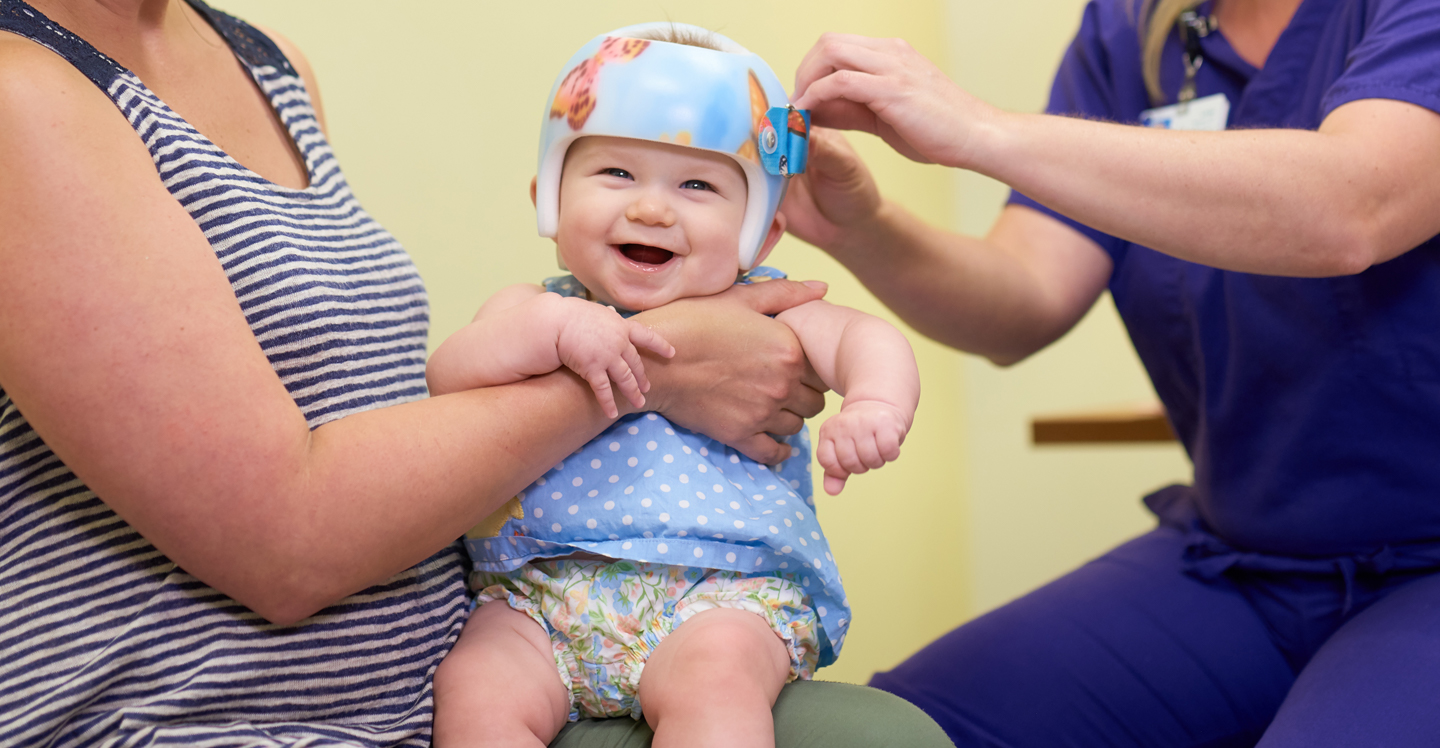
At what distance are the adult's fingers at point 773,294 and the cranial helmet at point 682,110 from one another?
41 millimetres

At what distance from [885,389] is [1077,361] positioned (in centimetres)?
193

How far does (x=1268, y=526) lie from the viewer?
4.15ft

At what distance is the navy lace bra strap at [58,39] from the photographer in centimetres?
72

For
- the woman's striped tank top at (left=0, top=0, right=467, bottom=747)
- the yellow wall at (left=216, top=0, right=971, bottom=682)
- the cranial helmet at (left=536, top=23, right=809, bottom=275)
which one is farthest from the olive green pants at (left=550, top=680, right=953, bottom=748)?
the yellow wall at (left=216, top=0, right=971, bottom=682)

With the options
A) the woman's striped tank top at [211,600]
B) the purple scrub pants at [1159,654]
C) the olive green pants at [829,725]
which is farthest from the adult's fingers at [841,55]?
the purple scrub pants at [1159,654]

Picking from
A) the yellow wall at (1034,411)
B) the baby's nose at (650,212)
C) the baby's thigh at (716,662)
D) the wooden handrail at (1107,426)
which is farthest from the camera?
the yellow wall at (1034,411)

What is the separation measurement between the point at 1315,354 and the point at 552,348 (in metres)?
0.91

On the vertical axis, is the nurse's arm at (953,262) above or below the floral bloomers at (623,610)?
above

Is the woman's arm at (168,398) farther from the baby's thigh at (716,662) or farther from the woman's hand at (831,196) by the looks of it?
the woman's hand at (831,196)

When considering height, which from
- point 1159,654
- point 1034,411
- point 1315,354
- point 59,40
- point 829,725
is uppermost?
point 59,40

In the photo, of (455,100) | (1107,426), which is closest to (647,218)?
(455,100)

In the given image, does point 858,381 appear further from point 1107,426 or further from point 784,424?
point 1107,426

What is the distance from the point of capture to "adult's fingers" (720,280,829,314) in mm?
1005

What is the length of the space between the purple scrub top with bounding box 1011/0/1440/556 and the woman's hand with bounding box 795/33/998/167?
1.35 ft
